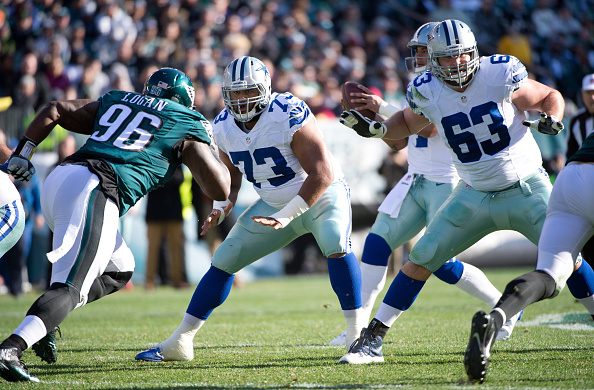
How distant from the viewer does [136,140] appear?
3.62 m

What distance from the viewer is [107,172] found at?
354cm

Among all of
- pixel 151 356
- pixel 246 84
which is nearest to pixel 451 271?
pixel 246 84

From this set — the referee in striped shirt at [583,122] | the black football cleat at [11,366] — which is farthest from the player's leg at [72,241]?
the referee in striped shirt at [583,122]

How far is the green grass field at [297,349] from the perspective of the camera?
326 centimetres

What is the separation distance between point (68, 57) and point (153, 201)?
286cm

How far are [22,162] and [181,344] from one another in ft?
4.31

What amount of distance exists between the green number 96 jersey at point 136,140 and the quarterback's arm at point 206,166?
0.04 m

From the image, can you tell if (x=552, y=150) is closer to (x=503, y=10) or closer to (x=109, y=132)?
(x=503, y=10)

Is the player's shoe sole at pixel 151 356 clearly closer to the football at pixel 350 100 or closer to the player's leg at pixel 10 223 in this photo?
the player's leg at pixel 10 223

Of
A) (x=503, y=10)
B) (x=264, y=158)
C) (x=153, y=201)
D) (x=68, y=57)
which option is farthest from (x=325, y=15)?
(x=264, y=158)

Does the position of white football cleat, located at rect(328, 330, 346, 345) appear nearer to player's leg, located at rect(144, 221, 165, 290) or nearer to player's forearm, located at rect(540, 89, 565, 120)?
player's forearm, located at rect(540, 89, 565, 120)

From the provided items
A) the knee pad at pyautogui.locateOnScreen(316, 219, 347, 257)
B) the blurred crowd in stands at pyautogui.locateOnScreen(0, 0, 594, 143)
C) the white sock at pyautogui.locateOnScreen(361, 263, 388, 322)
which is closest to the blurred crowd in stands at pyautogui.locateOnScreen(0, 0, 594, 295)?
the blurred crowd in stands at pyautogui.locateOnScreen(0, 0, 594, 143)

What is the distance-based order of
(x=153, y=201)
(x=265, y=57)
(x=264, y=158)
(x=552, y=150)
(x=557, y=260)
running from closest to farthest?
(x=557, y=260) < (x=264, y=158) < (x=153, y=201) < (x=552, y=150) < (x=265, y=57)

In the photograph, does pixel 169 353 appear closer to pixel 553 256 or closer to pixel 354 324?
pixel 354 324
